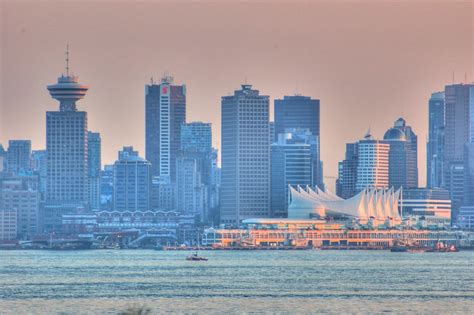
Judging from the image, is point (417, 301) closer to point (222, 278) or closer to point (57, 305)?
point (57, 305)

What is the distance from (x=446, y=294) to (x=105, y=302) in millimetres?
17564

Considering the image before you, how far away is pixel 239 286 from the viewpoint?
99125 mm

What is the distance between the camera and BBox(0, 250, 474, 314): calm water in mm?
84000

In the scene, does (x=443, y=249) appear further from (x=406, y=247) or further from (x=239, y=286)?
(x=239, y=286)

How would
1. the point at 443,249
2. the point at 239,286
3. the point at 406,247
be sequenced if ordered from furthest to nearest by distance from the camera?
1. the point at 406,247
2. the point at 443,249
3. the point at 239,286

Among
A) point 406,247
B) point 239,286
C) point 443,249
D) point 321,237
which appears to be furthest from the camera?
point 321,237

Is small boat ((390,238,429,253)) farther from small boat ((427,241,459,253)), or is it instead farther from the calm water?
the calm water

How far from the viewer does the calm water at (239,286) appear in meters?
84.0

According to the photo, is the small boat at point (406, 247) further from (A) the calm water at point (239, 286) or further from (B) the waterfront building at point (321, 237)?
(A) the calm water at point (239, 286)

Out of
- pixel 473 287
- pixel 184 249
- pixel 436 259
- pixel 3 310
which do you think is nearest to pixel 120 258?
pixel 436 259

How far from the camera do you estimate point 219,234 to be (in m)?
197

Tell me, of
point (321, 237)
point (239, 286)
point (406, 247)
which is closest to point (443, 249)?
point (406, 247)

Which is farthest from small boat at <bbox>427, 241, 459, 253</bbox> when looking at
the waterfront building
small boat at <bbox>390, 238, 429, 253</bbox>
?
the waterfront building

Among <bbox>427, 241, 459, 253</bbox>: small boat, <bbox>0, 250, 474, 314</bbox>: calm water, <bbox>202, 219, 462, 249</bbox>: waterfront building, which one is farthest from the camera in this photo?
<bbox>202, 219, 462, 249</bbox>: waterfront building
